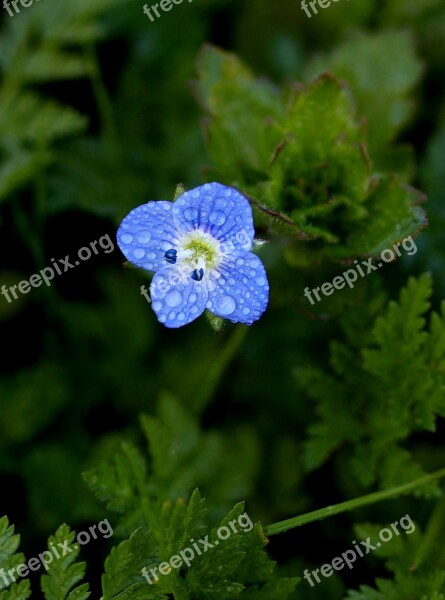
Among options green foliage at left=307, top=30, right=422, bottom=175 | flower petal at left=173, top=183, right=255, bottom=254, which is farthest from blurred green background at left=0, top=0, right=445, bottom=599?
flower petal at left=173, top=183, right=255, bottom=254

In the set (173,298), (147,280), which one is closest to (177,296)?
(173,298)

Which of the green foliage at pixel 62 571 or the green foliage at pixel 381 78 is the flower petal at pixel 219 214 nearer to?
the green foliage at pixel 62 571

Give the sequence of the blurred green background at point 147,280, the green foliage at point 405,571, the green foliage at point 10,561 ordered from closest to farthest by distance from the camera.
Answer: the green foliage at point 10,561
the green foliage at point 405,571
the blurred green background at point 147,280

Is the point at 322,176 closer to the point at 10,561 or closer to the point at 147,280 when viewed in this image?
the point at 147,280

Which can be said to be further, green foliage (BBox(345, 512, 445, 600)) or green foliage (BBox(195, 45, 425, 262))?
green foliage (BBox(195, 45, 425, 262))

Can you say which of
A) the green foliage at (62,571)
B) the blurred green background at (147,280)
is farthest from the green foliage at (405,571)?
the green foliage at (62,571)

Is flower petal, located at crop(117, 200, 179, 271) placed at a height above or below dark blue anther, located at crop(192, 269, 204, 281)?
above

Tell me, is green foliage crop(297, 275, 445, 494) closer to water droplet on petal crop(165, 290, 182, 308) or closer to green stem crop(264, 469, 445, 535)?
green stem crop(264, 469, 445, 535)

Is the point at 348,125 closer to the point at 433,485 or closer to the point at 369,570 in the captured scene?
the point at 433,485
